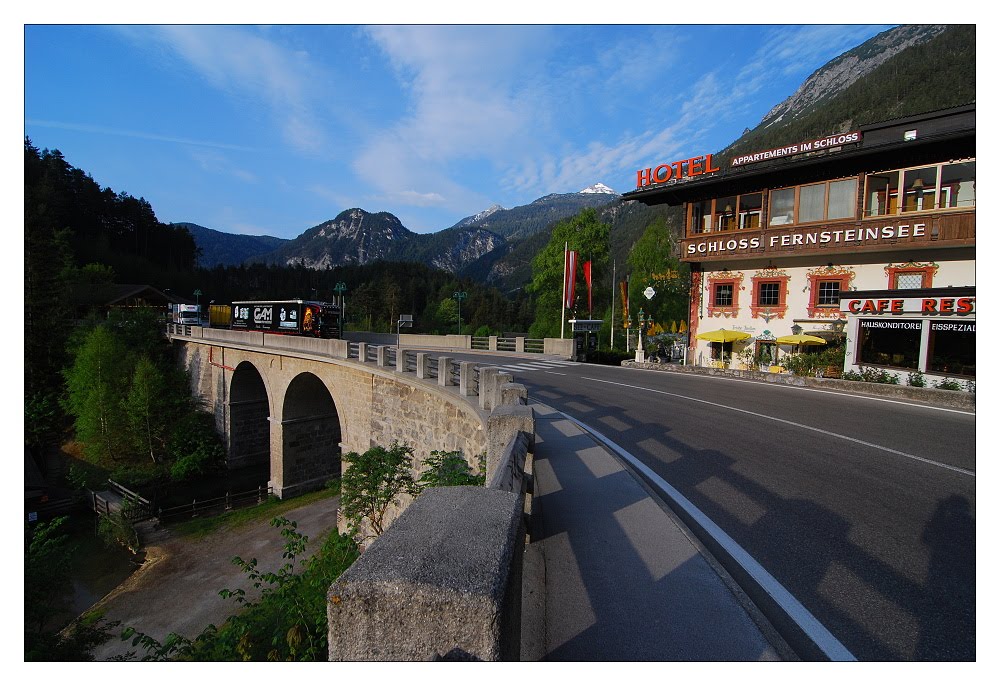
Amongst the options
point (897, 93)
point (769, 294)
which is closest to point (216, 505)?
point (769, 294)

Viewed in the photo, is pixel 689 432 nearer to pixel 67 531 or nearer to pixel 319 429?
pixel 319 429

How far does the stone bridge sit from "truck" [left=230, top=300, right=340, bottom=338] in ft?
10.4

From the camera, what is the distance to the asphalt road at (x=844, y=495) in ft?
10.6

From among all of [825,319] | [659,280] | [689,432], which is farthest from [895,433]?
[659,280]

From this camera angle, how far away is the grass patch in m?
21.0

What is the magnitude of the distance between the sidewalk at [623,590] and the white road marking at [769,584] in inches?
11.7

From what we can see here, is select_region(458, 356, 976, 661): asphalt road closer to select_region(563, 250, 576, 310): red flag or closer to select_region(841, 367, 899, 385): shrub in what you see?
select_region(841, 367, 899, 385): shrub

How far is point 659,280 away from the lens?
3512 cm

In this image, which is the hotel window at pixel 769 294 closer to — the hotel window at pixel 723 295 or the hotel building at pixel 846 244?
the hotel building at pixel 846 244

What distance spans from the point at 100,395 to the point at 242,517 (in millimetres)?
15584

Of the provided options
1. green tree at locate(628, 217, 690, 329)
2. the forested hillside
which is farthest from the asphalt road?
the forested hillside

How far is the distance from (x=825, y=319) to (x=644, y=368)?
27.7 ft

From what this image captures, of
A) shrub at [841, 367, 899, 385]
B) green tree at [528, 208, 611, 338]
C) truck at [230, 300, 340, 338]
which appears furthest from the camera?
green tree at [528, 208, 611, 338]

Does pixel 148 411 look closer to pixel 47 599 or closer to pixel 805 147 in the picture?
pixel 47 599
